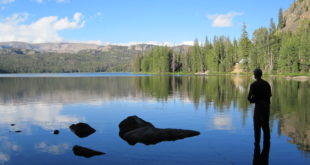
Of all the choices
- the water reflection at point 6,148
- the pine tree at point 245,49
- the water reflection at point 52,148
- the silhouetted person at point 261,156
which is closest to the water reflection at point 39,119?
the water reflection at point 6,148

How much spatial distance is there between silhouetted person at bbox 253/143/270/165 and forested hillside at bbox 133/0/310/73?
3553 inches

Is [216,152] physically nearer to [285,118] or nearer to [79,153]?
[79,153]

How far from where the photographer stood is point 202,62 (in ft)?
522

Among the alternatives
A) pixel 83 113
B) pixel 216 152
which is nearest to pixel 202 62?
pixel 83 113

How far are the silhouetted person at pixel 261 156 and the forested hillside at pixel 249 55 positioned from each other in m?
90.2

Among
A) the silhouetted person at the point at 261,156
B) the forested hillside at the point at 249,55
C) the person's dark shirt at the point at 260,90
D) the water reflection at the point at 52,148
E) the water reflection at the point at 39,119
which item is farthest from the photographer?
the forested hillside at the point at 249,55

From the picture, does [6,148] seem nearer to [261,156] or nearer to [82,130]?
[82,130]

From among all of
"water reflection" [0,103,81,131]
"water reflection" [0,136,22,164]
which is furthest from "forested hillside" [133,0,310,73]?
"water reflection" [0,136,22,164]

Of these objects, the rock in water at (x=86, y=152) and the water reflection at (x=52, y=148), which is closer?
the rock in water at (x=86, y=152)

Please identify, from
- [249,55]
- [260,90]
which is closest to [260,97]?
[260,90]

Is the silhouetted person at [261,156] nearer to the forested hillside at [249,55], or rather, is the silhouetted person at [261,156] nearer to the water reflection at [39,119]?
the water reflection at [39,119]

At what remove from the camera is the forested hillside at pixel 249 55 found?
9756 cm

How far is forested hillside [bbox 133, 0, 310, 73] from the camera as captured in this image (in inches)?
3841

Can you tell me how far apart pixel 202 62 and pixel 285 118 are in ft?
469
